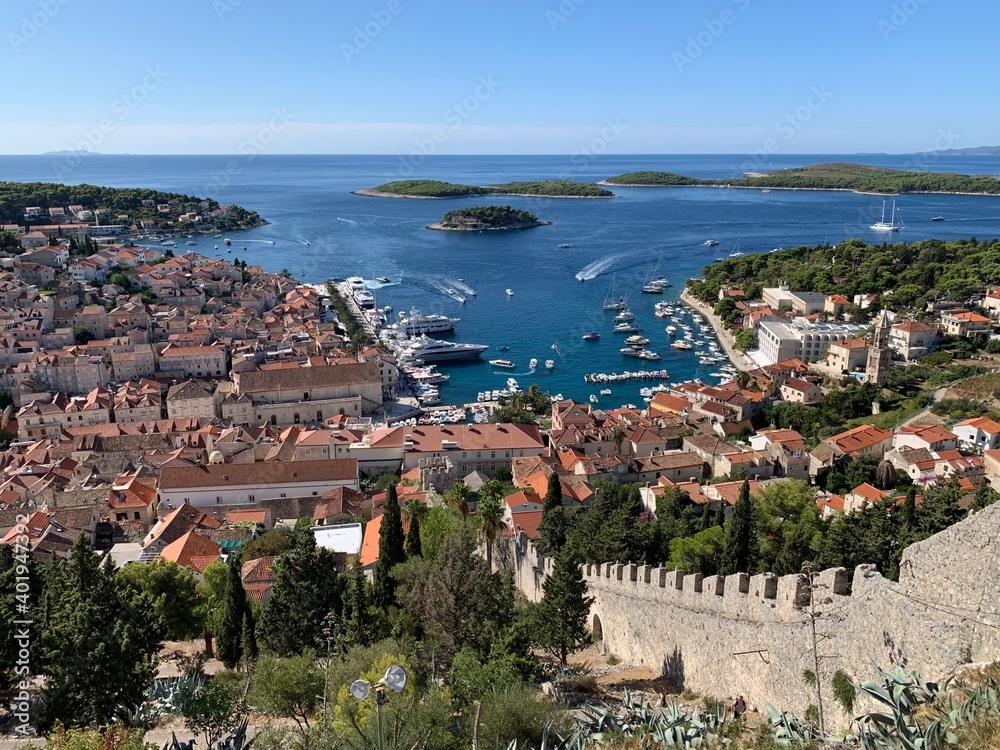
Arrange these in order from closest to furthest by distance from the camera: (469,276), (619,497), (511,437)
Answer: (619,497) < (511,437) < (469,276)

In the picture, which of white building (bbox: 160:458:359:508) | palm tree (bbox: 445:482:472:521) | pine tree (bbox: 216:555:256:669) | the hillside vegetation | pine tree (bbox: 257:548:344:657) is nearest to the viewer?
pine tree (bbox: 257:548:344:657)

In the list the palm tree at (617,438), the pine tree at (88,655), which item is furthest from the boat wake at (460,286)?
the pine tree at (88,655)

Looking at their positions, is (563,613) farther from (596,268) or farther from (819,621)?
(596,268)

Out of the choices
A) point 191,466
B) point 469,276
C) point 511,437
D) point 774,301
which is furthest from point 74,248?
point 774,301

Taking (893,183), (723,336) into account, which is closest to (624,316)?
(723,336)

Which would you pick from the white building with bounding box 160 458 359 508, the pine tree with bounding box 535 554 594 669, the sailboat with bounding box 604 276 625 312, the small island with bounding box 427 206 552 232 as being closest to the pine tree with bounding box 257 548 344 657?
the pine tree with bounding box 535 554 594 669

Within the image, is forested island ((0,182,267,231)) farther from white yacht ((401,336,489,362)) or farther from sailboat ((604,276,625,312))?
sailboat ((604,276,625,312))

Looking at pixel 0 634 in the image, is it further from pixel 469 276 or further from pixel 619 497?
pixel 469 276
